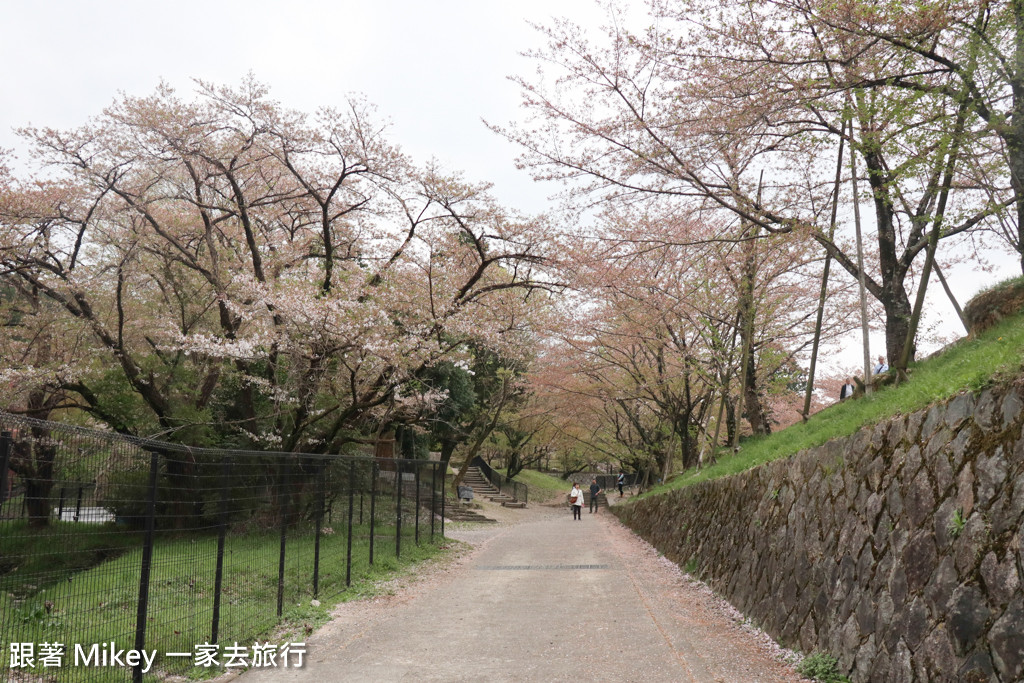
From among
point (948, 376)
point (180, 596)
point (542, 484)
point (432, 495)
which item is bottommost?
point (542, 484)

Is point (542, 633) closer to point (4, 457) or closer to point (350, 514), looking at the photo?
point (350, 514)

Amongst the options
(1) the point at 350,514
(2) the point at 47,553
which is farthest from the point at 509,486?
(2) the point at 47,553

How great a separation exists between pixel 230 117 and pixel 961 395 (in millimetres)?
13424

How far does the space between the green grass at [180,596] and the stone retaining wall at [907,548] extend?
4.93 m

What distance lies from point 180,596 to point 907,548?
610cm

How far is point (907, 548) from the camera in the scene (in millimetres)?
4719

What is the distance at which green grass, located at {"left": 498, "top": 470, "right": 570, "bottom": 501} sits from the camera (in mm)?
42344

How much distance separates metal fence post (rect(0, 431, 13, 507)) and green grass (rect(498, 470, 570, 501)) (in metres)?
37.5

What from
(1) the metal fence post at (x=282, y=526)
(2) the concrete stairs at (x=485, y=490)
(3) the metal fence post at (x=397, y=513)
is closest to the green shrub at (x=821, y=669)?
(1) the metal fence post at (x=282, y=526)

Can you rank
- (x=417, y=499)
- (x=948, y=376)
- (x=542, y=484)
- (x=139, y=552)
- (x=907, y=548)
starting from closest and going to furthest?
(x=907, y=548) → (x=139, y=552) → (x=948, y=376) → (x=417, y=499) → (x=542, y=484)

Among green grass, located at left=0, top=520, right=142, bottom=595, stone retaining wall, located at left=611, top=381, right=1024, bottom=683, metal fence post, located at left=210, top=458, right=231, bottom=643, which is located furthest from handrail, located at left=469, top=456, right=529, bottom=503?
green grass, located at left=0, top=520, right=142, bottom=595

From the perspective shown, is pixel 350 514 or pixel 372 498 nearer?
pixel 350 514

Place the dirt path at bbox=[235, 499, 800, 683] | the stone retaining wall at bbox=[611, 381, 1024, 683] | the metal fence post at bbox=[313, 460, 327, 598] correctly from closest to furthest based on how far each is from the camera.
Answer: the stone retaining wall at bbox=[611, 381, 1024, 683] → the dirt path at bbox=[235, 499, 800, 683] → the metal fence post at bbox=[313, 460, 327, 598]

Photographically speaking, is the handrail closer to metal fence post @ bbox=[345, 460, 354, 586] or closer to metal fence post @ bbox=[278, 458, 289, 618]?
metal fence post @ bbox=[345, 460, 354, 586]
